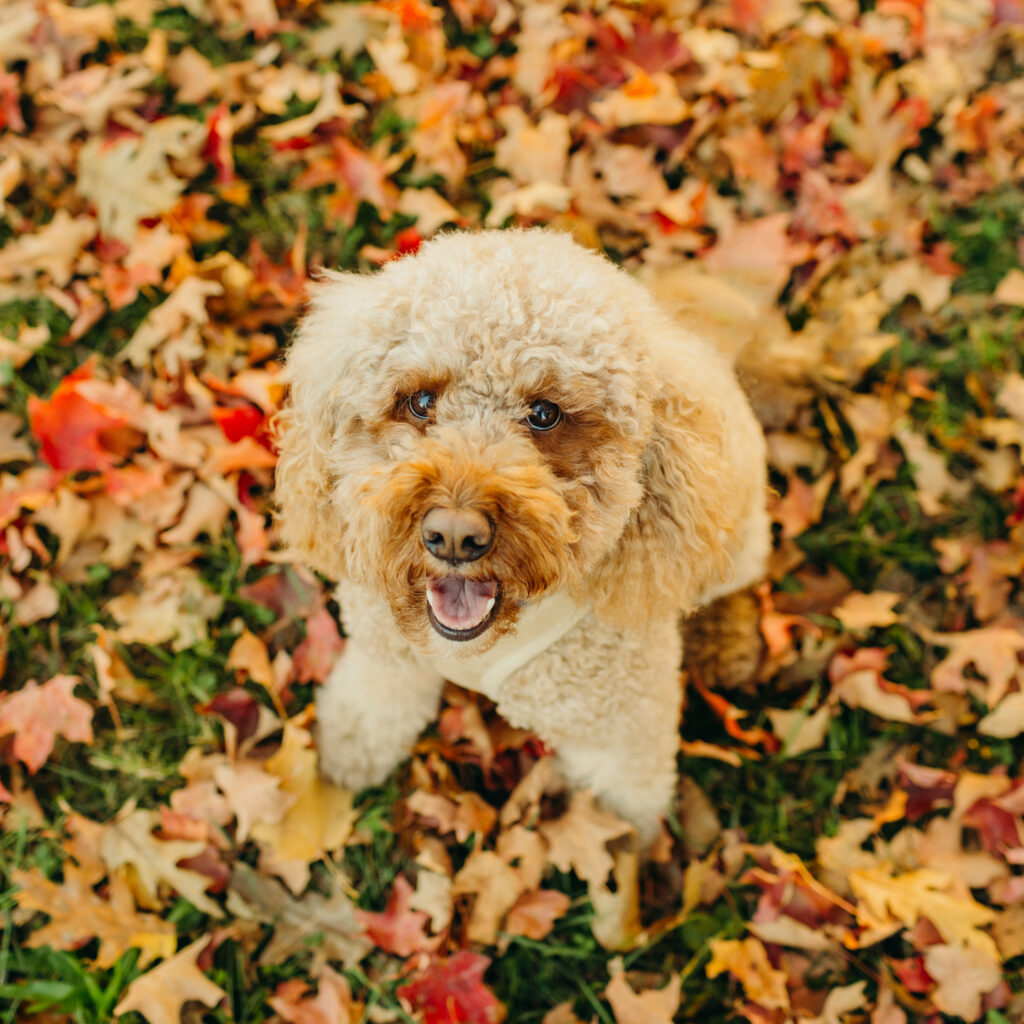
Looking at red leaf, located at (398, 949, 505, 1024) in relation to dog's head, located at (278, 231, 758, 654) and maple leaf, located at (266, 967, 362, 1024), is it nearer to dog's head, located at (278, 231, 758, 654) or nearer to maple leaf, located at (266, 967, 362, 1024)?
maple leaf, located at (266, 967, 362, 1024)

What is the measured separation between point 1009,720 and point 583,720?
5.74ft

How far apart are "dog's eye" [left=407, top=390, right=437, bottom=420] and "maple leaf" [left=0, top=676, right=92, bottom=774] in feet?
5.83

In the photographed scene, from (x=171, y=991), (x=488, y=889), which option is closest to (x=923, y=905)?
(x=488, y=889)

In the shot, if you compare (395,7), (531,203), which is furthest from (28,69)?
(531,203)

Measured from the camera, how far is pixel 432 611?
195cm

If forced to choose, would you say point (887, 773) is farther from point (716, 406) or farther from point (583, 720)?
point (716, 406)

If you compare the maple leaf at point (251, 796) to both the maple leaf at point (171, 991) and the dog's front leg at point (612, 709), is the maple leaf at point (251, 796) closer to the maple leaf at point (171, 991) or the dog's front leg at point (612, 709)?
the maple leaf at point (171, 991)

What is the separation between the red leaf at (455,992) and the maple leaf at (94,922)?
799mm

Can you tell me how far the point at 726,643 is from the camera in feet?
9.97

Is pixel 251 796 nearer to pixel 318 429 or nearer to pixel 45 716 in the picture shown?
pixel 45 716

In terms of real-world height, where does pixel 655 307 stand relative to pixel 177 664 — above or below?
above

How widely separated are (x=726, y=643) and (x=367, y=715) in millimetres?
1385

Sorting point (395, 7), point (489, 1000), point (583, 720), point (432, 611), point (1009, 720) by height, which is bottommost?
point (489, 1000)

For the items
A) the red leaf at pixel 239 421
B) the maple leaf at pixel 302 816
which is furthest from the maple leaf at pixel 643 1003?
the red leaf at pixel 239 421
